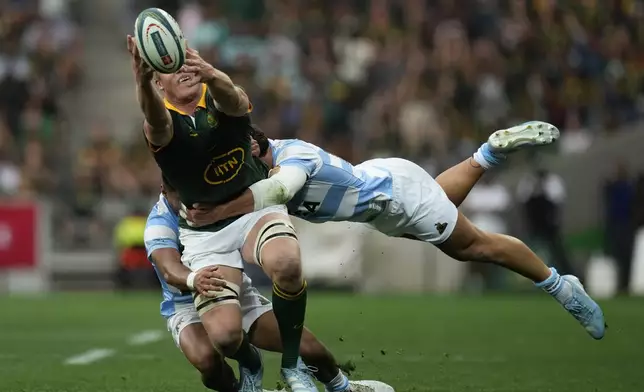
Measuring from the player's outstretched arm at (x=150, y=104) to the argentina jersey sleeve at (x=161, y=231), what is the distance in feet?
2.59

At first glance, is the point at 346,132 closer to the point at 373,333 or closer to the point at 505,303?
the point at 505,303

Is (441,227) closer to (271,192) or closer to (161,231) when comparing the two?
(271,192)

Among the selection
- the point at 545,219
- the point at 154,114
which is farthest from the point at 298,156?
the point at 545,219

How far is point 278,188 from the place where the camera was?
25.6ft

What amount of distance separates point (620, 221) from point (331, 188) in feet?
40.2

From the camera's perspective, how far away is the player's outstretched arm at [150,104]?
7320mm

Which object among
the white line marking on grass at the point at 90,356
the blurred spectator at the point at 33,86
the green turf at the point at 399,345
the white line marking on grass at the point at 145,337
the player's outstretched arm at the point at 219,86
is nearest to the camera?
the player's outstretched arm at the point at 219,86

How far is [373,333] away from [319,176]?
5.35m

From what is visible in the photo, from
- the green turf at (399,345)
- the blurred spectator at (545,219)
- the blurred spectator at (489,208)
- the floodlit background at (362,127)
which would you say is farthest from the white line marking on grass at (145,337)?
the blurred spectator at (545,219)

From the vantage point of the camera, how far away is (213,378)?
26.5ft

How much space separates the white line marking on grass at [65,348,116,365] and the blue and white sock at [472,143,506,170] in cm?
375

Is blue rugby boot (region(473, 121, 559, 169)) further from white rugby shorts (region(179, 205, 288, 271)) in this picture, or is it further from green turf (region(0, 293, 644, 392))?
white rugby shorts (region(179, 205, 288, 271))

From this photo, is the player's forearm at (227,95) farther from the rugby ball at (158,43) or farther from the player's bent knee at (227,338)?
the player's bent knee at (227,338)

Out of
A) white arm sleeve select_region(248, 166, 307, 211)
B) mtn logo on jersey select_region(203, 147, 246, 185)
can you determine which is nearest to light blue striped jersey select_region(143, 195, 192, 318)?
mtn logo on jersey select_region(203, 147, 246, 185)
